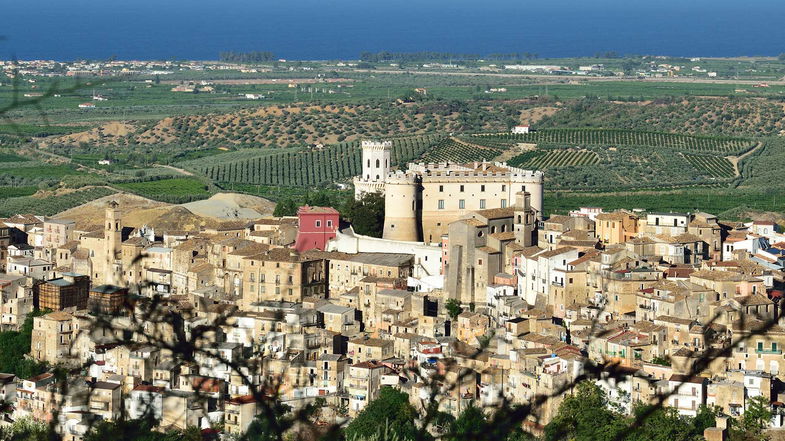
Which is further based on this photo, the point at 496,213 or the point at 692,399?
the point at 496,213

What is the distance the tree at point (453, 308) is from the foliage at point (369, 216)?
3979mm

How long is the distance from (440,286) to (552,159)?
30.8 metres

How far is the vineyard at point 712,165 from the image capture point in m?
60.3

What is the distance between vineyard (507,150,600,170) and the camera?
57375 mm

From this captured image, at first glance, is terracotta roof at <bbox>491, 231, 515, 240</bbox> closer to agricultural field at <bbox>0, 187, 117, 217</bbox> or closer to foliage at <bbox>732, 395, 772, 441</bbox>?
foliage at <bbox>732, 395, 772, 441</bbox>

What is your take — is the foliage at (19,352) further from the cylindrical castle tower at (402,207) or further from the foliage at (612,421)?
the foliage at (612,421)

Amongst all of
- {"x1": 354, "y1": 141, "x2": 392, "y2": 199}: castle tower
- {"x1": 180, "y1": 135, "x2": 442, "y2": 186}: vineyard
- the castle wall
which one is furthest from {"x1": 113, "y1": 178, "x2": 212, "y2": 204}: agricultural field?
the castle wall

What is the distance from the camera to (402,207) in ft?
102

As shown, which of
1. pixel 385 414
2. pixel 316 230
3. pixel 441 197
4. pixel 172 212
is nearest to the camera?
pixel 385 414

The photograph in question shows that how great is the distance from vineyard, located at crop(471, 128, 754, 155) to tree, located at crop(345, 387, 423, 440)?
40283mm

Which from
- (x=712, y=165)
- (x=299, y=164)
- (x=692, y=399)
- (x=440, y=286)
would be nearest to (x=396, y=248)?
(x=440, y=286)

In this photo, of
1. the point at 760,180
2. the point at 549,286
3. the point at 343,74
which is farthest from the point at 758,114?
the point at 549,286

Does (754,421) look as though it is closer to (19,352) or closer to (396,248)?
(396,248)

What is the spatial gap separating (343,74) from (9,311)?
90701 millimetres
